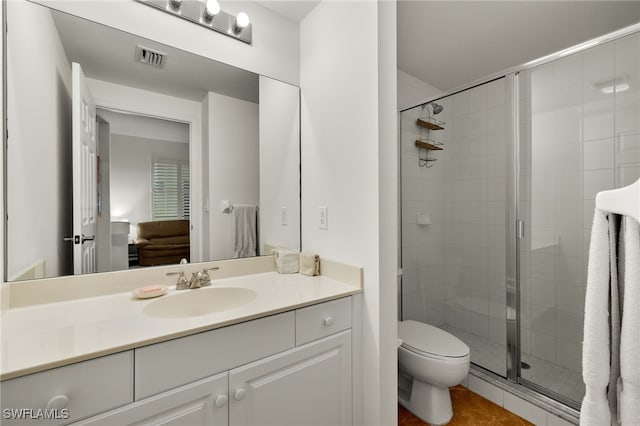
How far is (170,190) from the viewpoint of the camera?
1.49m

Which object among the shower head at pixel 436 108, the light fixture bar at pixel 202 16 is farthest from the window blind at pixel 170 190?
the shower head at pixel 436 108

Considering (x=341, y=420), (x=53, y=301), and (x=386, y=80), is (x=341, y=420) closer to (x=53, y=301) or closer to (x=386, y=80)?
(x=53, y=301)

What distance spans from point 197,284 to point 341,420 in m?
0.89

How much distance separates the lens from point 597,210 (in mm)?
657

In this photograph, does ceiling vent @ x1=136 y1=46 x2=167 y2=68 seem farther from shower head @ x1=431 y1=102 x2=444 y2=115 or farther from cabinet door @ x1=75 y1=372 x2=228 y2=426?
shower head @ x1=431 y1=102 x2=444 y2=115

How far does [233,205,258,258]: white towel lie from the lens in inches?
64.8

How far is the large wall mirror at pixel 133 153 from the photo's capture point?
1.10 m

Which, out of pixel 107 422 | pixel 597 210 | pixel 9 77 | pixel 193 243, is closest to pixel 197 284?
pixel 193 243

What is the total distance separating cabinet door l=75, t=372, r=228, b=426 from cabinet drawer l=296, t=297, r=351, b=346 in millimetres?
318

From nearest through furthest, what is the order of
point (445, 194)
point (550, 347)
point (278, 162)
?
point (278, 162) → point (550, 347) → point (445, 194)

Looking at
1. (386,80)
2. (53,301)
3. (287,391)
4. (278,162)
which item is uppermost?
(386,80)

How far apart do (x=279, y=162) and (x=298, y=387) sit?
120 cm

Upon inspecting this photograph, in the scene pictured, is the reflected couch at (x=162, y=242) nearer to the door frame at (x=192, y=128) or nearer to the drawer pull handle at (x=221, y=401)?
the door frame at (x=192, y=128)

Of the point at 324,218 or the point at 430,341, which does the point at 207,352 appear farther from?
the point at 430,341
